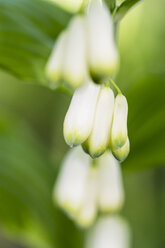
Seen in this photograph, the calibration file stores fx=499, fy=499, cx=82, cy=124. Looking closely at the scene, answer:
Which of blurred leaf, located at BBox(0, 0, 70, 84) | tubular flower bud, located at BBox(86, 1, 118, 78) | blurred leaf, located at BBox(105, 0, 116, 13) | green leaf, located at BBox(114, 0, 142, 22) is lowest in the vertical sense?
tubular flower bud, located at BBox(86, 1, 118, 78)

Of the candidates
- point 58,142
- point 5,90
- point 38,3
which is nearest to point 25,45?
point 38,3

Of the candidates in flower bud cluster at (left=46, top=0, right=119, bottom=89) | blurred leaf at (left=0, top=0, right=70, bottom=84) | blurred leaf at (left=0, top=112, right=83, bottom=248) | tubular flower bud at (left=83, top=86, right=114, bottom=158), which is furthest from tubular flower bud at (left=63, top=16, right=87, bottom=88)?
blurred leaf at (left=0, top=112, right=83, bottom=248)

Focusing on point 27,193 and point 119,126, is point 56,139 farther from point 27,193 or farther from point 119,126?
point 119,126

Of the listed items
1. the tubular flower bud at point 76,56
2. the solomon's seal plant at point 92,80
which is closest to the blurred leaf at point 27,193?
the solomon's seal plant at point 92,80

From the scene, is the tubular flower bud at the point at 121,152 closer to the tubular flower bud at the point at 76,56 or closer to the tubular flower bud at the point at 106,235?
the tubular flower bud at the point at 76,56

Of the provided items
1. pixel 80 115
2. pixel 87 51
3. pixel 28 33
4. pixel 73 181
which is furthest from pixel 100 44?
pixel 73 181

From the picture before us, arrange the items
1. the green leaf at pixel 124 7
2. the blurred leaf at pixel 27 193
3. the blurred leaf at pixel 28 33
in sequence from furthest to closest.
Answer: the blurred leaf at pixel 27 193 < the blurred leaf at pixel 28 33 < the green leaf at pixel 124 7

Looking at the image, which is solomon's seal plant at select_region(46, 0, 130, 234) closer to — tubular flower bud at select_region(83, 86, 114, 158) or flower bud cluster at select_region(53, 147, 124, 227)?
tubular flower bud at select_region(83, 86, 114, 158)
